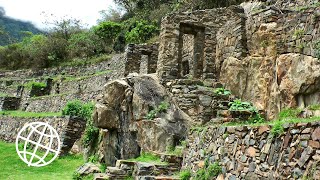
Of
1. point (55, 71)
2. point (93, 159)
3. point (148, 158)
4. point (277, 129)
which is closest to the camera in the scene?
point (277, 129)

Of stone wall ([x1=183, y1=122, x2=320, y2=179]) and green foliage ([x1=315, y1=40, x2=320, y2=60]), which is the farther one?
green foliage ([x1=315, y1=40, x2=320, y2=60])

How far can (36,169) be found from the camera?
42.8 feet

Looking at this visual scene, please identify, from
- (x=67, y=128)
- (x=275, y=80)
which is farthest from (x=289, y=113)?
(x=67, y=128)

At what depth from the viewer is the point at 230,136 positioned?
5.91 meters

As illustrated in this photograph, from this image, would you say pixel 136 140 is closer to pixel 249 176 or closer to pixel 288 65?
pixel 288 65

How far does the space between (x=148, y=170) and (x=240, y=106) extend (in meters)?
3.46

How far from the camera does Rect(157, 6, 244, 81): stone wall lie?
11.7 metres

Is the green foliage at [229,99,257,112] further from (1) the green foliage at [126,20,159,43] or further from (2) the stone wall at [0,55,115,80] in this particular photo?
(2) the stone wall at [0,55,115,80]

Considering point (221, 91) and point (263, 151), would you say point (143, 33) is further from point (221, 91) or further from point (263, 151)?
point (263, 151)

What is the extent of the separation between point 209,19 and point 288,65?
4229mm

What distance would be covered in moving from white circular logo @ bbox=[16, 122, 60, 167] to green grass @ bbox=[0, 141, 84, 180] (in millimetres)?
376

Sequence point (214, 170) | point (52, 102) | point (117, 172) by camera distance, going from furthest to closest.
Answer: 1. point (52, 102)
2. point (117, 172)
3. point (214, 170)

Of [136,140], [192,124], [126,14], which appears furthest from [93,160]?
[126,14]

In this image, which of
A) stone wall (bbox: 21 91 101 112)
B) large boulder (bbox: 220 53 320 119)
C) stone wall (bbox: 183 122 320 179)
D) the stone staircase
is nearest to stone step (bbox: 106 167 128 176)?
the stone staircase
